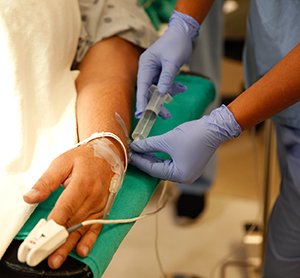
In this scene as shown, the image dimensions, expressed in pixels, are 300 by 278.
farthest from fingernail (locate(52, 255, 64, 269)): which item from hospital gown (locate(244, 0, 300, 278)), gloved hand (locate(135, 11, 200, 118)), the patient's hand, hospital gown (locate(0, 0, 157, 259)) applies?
hospital gown (locate(244, 0, 300, 278))

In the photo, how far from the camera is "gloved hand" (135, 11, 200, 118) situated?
0.90 meters

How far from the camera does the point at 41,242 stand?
1.68 ft

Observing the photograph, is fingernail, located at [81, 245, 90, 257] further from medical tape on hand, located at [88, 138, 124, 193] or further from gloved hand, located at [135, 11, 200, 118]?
gloved hand, located at [135, 11, 200, 118]

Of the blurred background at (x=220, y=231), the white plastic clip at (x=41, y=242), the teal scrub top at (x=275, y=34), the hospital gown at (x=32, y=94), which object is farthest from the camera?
the blurred background at (x=220, y=231)

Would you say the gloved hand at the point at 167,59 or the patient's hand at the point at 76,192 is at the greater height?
the gloved hand at the point at 167,59

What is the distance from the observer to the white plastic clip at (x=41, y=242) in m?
0.51

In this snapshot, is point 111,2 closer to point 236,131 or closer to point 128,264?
point 236,131

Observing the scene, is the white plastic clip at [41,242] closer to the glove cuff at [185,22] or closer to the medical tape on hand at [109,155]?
the medical tape on hand at [109,155]

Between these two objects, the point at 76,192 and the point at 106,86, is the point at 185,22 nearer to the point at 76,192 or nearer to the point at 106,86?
the point at 106,86

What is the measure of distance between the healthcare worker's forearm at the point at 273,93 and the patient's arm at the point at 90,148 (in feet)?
1.09

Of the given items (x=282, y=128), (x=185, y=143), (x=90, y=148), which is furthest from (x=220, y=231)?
(x=90, y=148)

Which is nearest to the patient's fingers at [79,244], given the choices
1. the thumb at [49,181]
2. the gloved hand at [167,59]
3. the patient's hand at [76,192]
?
the patient's hand at [76,192]

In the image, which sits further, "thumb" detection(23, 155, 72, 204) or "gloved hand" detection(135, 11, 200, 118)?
"gloved hand" detection(135, 11, 200, 118)

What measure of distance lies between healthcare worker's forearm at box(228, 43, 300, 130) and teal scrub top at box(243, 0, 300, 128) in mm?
241
